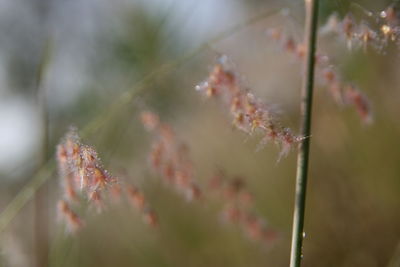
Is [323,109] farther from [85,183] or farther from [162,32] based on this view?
[85,183]

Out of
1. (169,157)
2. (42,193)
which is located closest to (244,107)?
(169,157)

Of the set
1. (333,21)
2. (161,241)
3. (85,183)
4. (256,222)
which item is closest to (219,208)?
(161,241)

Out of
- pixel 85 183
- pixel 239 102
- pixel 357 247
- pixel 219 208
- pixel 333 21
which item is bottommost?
pixel 85 183

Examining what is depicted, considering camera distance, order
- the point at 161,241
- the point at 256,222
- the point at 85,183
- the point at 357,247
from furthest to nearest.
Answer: the point at 161,241 → the point at 357,247 → the point at 256,222 → the point at 85,183

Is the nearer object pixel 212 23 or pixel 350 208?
pixel 350 208

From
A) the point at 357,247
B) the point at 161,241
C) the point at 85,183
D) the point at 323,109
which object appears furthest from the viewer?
the point at 161,241

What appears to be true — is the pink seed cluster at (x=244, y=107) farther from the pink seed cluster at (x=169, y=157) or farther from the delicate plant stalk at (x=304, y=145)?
the pink seed cluster at (x=169, y=157)

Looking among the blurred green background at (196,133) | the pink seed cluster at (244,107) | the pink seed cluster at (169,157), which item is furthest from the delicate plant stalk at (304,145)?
the blurred green background at (196,133)

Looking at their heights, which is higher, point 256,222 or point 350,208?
point 350,208
